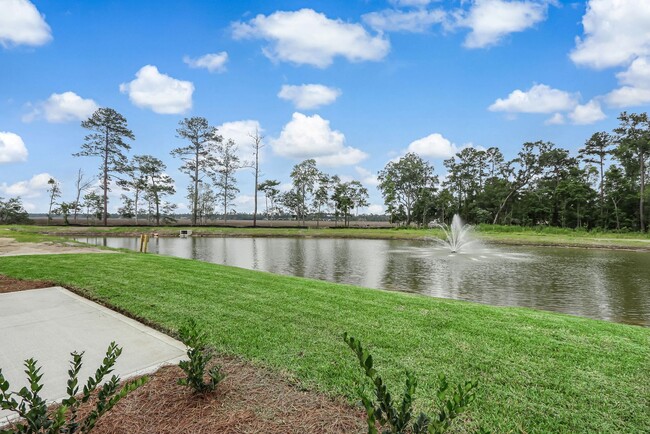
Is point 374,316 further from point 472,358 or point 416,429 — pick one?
point 416,429

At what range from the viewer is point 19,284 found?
22.1ft

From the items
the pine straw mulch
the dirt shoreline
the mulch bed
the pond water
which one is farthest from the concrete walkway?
the dirt shoreline

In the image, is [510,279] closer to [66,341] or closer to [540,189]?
[66,341]

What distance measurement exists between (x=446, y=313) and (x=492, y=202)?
55955 mm

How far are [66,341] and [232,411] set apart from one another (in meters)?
2.57

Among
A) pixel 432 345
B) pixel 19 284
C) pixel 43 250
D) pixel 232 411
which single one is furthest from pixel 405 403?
pixel 43 250

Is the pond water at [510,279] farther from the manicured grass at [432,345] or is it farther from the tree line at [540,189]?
the tree line at [540,189]

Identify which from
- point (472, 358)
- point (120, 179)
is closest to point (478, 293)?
point (472, 358)

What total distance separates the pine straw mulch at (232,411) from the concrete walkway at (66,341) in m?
0.58

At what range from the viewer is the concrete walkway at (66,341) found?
3.12 meters

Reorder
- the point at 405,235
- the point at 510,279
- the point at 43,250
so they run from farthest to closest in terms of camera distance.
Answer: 1. the point at 405,235
2. the point at 43,250
3. the point at 510,279

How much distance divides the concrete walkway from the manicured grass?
403 mm

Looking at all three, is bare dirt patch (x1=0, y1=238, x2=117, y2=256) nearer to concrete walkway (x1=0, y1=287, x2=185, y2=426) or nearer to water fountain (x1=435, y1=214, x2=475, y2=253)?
concrete walkway (x1=0, y1=287, x2=185, y2=426)

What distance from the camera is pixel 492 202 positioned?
55.0 meters
